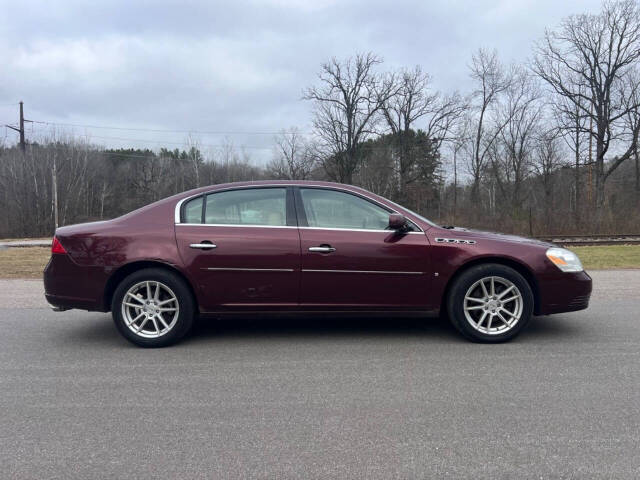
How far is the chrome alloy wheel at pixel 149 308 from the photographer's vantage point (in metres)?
4.76

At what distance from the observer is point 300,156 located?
175 ft

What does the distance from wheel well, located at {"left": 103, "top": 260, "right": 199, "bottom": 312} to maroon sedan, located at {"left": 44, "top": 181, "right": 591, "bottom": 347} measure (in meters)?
0.01

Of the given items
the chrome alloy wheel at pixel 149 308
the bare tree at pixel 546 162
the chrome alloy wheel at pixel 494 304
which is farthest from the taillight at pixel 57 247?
the bare tree at pixel 546 162

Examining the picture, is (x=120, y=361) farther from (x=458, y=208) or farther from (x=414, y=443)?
(x=458, y=208)

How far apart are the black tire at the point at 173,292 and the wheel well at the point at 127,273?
4 centimetres

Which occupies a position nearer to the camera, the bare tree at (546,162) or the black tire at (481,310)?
the black tire at (481,310)

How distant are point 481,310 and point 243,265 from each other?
242 cm

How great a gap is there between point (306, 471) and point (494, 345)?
2.87m

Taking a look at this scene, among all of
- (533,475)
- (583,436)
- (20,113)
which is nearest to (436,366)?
(583,436)

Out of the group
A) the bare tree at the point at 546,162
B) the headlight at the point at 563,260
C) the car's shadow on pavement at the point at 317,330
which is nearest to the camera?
the headlight at the point at 563,260

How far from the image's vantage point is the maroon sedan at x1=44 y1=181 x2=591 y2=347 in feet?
15.5

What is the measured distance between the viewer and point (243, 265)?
473cm

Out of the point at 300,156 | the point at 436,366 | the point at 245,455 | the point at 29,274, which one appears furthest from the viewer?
the point at 300,156

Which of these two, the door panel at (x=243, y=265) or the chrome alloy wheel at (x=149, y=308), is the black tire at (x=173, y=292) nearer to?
the chrome alloy wheel at (x=149, y=308)
